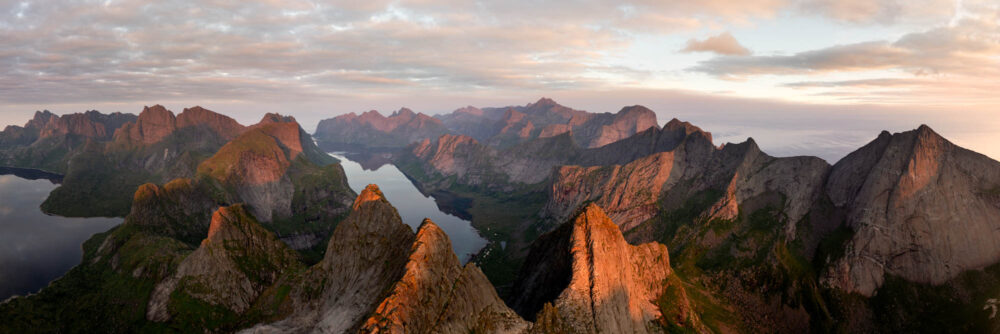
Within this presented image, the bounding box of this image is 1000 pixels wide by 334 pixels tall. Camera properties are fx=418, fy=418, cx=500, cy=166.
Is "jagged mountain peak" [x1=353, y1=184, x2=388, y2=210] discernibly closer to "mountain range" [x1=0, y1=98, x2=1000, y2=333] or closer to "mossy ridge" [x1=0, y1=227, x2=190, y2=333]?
"mountain range" [x1=0, y1=98, x2=1000, y2=333]

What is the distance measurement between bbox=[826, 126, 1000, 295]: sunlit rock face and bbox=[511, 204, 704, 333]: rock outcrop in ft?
260

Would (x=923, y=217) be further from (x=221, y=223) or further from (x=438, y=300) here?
(x=221, y=223)

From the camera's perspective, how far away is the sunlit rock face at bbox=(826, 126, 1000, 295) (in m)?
126

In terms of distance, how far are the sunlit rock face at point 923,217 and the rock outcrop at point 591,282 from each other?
79.4 metres

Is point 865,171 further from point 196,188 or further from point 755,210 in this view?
point 196,188

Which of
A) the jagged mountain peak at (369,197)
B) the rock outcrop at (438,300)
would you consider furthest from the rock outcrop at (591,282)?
the jagged mountain peak at (369,197)

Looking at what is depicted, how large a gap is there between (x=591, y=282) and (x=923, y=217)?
129138 millimetres

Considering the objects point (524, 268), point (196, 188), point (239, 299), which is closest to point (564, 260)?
point (524, 268)

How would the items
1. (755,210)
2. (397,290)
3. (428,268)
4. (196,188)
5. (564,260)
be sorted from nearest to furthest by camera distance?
1. (397,290)
2. (428,268)
3. (564,260)
4. (755,210)
5. (196,188)

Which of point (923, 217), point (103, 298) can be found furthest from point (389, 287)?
point (923, 217)

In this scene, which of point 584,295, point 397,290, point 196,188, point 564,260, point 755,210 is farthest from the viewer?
point 196,188

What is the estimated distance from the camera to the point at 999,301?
351ft

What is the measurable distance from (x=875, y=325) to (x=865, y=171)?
53.5 meters

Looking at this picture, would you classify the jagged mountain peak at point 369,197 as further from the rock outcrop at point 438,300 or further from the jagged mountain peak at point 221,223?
the jagged mountain peak at point 221,223
